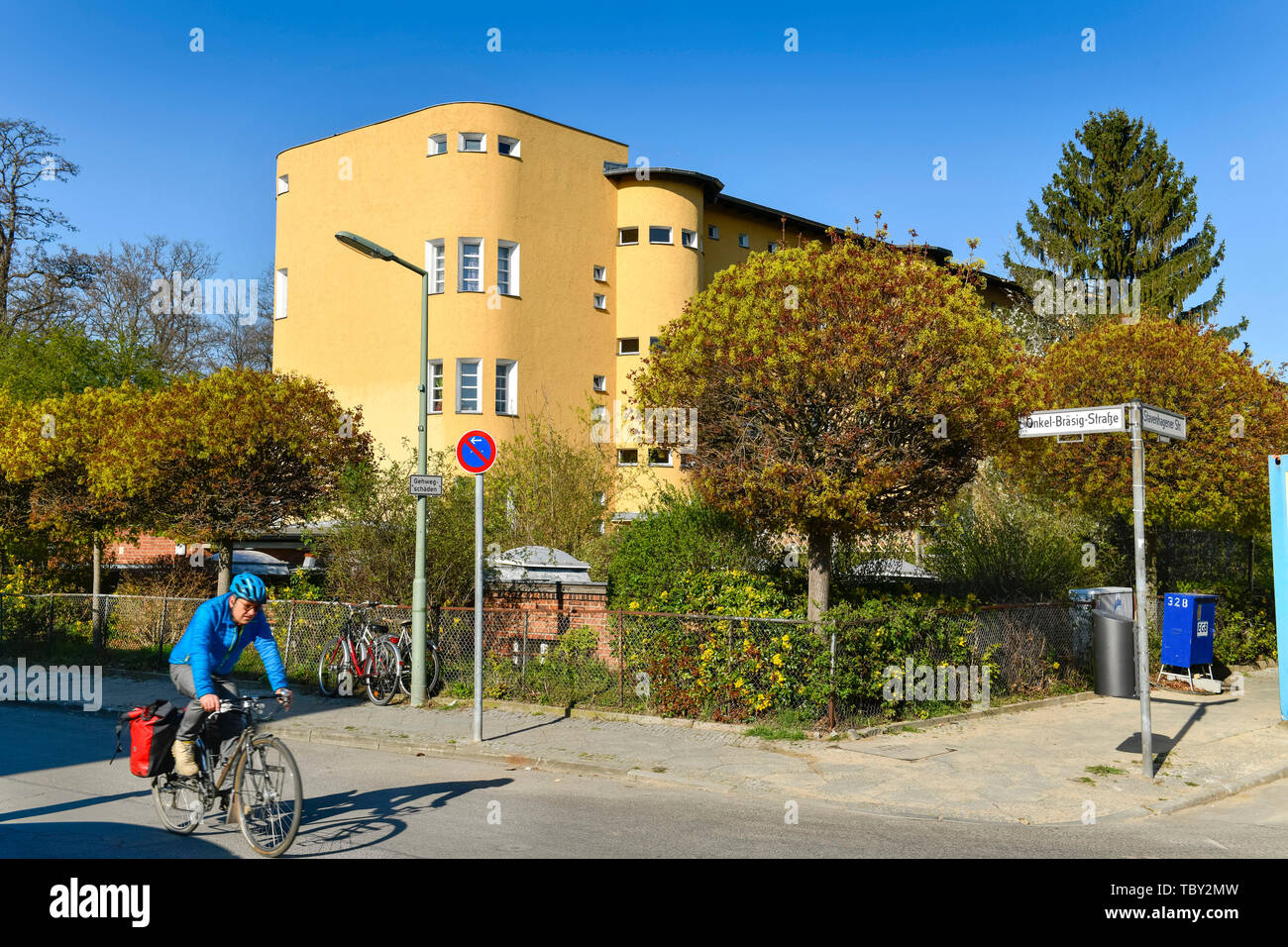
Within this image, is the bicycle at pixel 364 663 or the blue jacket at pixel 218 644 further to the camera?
the bicycle at pixel 364 663

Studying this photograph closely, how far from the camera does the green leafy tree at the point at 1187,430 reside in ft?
56.6

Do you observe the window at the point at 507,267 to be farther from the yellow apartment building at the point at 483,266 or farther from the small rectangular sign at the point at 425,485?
the small rectangular sign at the point at 425,485

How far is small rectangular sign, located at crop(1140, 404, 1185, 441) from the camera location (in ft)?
32.2

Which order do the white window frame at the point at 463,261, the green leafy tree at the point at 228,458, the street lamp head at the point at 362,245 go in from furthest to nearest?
the white window frame at the point at 463,261 < the green leafy tree at the point at 228,458 < the street lamp head at the point at 362,245

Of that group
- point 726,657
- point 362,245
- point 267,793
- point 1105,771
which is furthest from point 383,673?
point 1105,771

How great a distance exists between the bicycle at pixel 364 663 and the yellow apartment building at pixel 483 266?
459 inches

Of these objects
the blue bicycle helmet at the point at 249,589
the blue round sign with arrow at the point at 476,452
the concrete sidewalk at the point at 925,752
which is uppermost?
the blue round sign with arrow at the point at 476,452

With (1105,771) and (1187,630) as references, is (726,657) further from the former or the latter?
(1187,630)

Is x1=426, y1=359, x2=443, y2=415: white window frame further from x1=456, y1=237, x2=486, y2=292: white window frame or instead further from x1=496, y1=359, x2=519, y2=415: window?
x1=456, y1=237, x2=486, y2=292: white window frame

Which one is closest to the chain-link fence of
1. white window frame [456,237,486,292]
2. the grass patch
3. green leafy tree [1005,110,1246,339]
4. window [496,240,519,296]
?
the grass patch

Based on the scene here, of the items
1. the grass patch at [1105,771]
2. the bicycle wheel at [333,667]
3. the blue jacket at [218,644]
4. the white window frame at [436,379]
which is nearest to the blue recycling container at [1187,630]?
the grass patch at [1105,771]

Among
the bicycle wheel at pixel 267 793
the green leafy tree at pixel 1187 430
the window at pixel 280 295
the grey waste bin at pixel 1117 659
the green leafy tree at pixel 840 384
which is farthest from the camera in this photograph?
the window at pixel 280 295

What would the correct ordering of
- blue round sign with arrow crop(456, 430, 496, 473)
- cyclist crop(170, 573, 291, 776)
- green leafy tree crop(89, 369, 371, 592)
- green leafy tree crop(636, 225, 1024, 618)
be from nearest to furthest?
cyclist crop(170, 573, 291, 776) < blue round sign with arrow crop(456, 430, 496, 473) < green leafy tree crop(636, 225, 1024, 618) < green leafy tree crop(89, 369, 371, 592)

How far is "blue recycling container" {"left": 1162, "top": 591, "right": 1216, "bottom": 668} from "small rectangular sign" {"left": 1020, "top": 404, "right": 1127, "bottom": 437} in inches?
282
